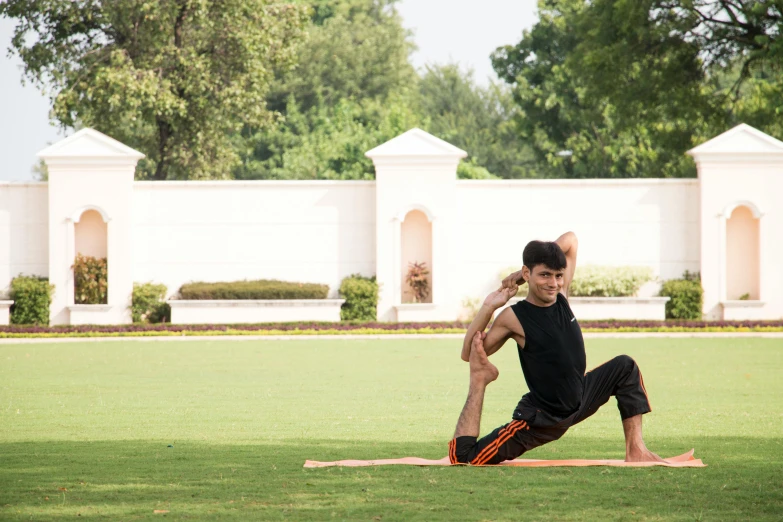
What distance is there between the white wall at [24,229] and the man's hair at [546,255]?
2063cm

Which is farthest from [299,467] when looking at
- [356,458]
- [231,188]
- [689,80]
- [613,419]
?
[231,188]

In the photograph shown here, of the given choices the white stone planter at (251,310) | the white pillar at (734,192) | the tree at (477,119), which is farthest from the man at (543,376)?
the tree at (477,119)

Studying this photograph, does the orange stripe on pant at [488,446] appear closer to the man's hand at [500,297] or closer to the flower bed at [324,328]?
the man's hand at [500,297]

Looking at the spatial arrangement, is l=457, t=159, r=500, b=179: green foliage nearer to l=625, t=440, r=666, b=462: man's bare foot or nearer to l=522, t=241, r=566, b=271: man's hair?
l=522, t=241, r=566, b=271: man's hair

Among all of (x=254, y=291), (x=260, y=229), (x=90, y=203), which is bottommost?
(x=254, y=291)

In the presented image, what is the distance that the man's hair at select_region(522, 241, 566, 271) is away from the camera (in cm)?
621

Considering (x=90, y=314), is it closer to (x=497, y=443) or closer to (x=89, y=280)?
(x=89, y=280)

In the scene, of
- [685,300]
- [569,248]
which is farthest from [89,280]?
[569,248]

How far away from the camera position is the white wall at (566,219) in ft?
81.5

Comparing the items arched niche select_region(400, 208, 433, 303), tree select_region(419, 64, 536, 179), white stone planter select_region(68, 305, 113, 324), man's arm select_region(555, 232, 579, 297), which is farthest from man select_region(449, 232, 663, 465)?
tree select_region(419, 64, 536, 179)

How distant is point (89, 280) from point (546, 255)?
1988 cm

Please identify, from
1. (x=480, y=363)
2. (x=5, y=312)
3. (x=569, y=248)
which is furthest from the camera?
(x=5, y=312)

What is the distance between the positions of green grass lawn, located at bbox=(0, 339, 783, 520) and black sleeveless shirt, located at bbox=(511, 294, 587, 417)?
1.42ft

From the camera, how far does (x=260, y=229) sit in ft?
82.1
